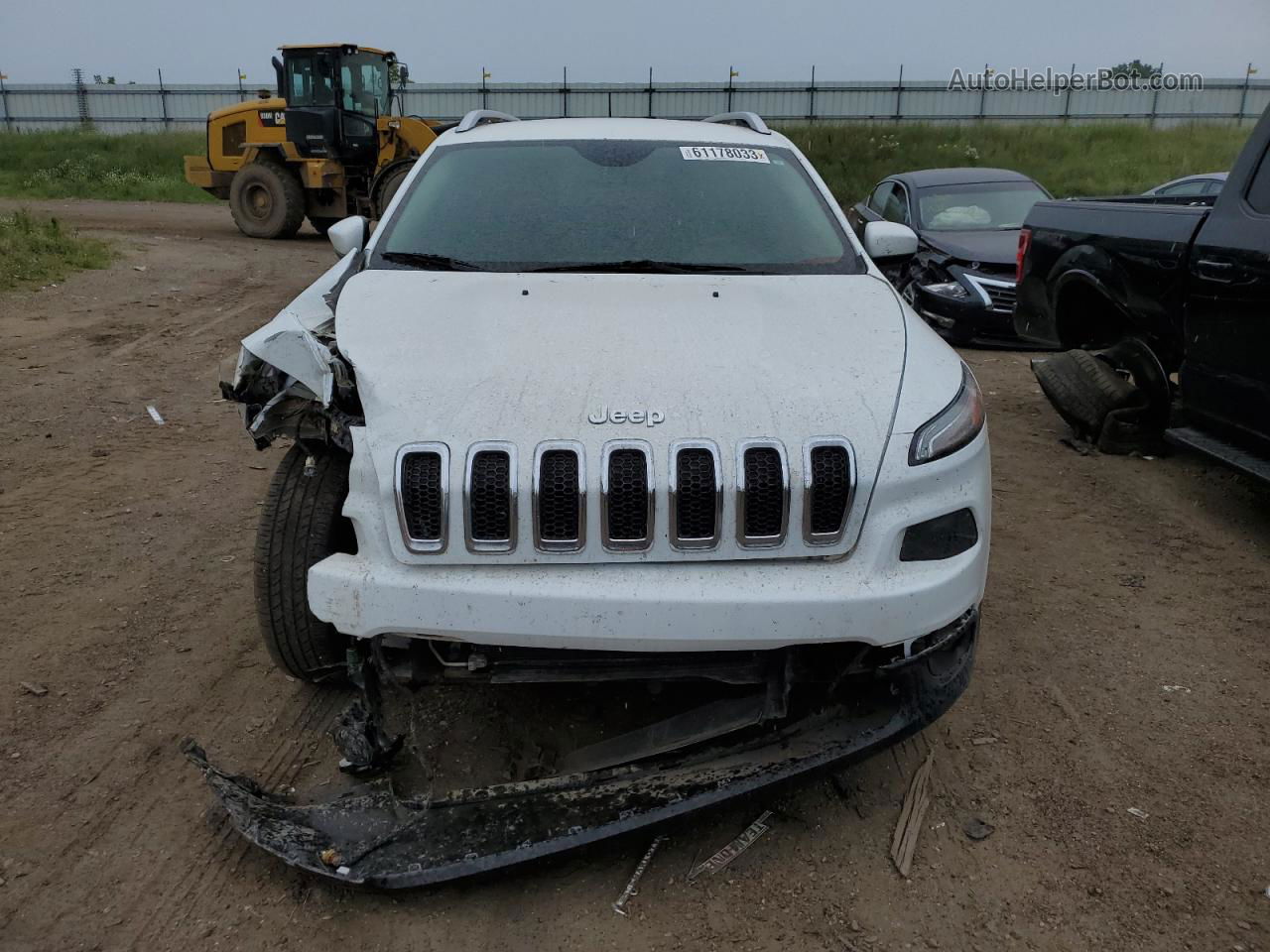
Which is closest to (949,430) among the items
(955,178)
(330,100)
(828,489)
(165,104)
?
(828,489)

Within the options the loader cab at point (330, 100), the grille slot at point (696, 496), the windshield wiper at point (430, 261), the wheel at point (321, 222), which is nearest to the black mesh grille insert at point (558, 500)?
the grille slot at point (696, 496)

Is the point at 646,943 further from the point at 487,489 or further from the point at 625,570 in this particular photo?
the point at 487,489

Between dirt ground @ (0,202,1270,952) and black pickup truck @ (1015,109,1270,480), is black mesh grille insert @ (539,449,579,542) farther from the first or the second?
black pickup truck @ (1015,109,1270,480)

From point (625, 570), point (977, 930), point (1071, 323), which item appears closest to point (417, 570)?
point (625, 570)

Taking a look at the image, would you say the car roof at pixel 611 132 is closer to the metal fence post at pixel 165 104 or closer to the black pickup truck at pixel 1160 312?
the black pickup truck at pixel 1160 312

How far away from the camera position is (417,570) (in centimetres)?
253

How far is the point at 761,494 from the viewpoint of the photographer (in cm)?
252

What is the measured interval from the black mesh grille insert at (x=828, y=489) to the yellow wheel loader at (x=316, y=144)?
43.0 ft

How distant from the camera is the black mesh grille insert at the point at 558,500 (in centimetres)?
248

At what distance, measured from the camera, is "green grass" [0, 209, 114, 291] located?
34.0 feet

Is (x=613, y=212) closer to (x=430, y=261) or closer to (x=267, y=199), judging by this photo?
(x=430, y=261)

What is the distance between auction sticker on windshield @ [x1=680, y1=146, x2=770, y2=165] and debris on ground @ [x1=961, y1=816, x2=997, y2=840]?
2.66 m

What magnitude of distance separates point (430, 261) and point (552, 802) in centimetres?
196

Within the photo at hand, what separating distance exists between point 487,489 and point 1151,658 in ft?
8.74
